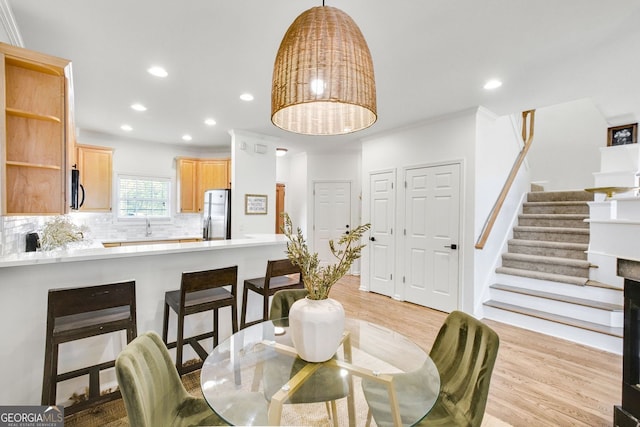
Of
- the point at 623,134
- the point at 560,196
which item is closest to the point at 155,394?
the point at 623,134

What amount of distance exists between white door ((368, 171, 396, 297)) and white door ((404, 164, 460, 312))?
0.28 m

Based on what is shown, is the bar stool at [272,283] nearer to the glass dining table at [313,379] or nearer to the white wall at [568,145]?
the glass dining table at [313,379]

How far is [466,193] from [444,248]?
78cm

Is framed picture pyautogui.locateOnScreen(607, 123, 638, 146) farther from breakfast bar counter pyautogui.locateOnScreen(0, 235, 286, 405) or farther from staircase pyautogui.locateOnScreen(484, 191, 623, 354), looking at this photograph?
breakfast bar counter pyautogui.locateOnScreen(0, 235, 286, 405)

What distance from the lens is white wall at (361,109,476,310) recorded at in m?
3.64

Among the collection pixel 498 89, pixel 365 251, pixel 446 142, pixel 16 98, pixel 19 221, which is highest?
pixel 498 89

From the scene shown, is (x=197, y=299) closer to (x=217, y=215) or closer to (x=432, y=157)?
(x=217, y=215)

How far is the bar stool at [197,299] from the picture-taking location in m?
1.99

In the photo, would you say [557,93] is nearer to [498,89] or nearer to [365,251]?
[498,89]

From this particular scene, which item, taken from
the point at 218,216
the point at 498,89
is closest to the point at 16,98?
the point at 218,216

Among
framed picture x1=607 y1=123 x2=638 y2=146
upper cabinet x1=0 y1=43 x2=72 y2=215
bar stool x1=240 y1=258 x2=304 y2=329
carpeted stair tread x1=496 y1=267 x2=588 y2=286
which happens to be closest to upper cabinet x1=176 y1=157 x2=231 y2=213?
bar stool x1=240 y1=258 x2=304 y2=329

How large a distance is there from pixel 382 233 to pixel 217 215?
272cm

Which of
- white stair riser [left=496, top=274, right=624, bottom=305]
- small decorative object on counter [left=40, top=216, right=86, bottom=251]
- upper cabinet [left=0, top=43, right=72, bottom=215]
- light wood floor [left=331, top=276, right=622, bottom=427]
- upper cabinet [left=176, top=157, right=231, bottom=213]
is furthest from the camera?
upper cabinet [left=176, top=157, right=231, bottom=213]

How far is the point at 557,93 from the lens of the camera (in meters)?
3.15
